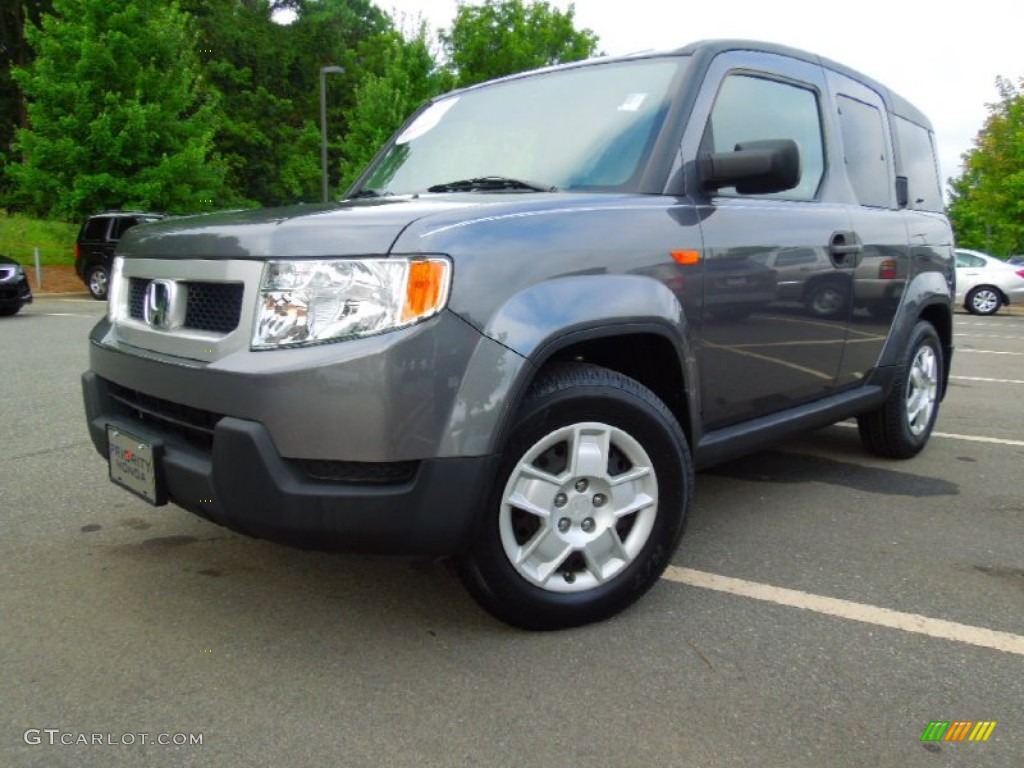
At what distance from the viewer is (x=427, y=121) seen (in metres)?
3.96

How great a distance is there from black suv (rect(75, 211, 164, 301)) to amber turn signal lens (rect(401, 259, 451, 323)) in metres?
16.3

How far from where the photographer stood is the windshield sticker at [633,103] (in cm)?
313

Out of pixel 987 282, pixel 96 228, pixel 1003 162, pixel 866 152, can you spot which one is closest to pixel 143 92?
pixel 96 228

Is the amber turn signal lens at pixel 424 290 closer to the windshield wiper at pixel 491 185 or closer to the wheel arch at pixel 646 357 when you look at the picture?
the wheel arch at pixel 646 357

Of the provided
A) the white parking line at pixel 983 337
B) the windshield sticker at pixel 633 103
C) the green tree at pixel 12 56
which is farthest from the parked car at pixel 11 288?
the green tree at pixel 12 56

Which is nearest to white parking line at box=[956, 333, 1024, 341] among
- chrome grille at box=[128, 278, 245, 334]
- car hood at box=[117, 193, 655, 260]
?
car hood at box=[117, 193, 655, 260]

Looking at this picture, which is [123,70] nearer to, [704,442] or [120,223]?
[120,223]

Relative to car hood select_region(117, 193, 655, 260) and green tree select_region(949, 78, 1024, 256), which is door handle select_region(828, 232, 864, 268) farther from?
green tree select_region(949, 78, 1024, 256)

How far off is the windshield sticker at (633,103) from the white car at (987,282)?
1860 centimetres

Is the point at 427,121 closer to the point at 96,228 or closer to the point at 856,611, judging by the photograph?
the point at 856,611

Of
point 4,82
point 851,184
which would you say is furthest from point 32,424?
point 4,82

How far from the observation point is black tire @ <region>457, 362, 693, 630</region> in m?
2.44

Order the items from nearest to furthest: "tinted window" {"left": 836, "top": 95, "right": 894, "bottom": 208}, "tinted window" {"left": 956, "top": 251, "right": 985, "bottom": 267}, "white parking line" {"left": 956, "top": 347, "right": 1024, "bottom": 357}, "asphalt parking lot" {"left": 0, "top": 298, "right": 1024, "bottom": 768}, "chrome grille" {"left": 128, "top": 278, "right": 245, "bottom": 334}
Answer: "asphalt parking lot" {"left": 0, "top": 298, "right": 1024, "bottom": 768} → "chrome grille" {"left": 128, "top": 278, "right": 245, "bottom": 334} → "tinted window" {"left": 836, "top": 95, "right": 894, "bottom": 208} → "white parking line" {"left": 956, "top": 347, "right": 1024, "bottom": 357} → "tinted window" {"left": 956, "top": 251, "right": 985, "bottom": 267}

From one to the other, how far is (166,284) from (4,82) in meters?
36.0
